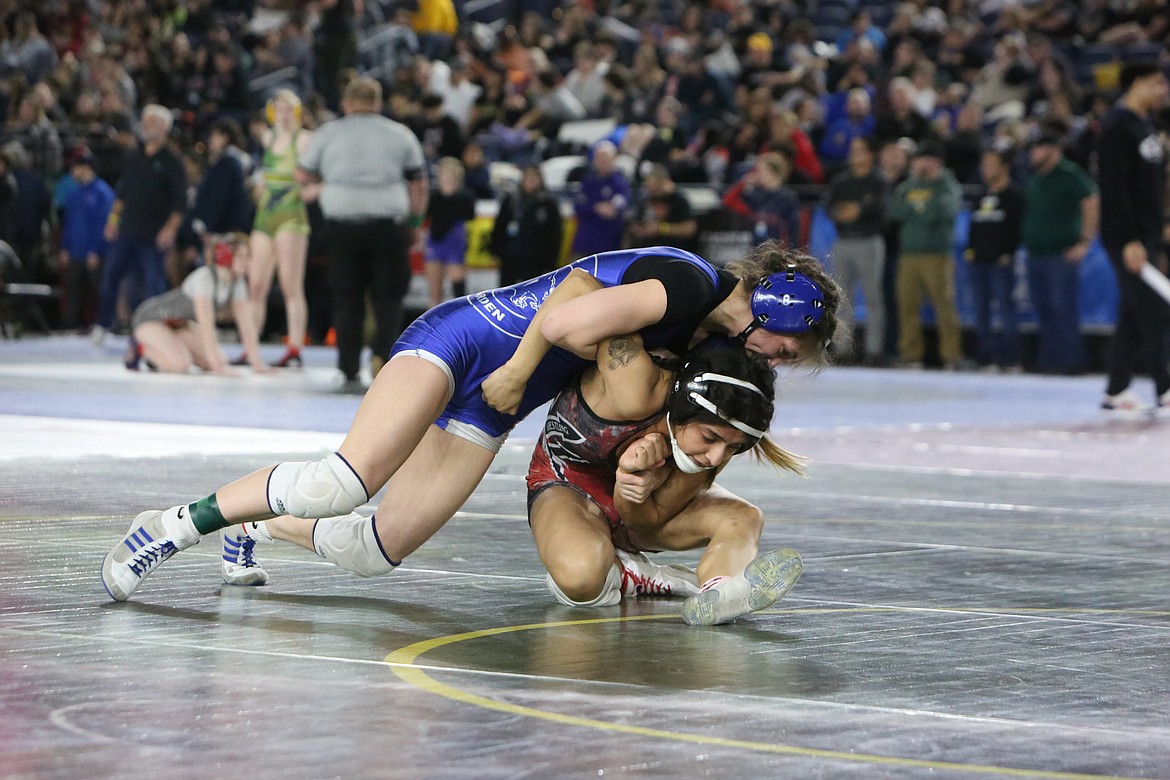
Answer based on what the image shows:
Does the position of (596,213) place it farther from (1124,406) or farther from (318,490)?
(318,490)

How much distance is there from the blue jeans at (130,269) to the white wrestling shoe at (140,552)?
13.2 m

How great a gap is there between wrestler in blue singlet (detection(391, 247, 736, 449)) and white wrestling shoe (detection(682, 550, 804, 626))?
670 millimetres

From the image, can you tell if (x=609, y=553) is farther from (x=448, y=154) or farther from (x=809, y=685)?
(x=448, y=154)

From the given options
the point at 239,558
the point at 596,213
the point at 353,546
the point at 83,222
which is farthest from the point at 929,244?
the point at 239,558

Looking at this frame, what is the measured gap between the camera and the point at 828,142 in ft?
61.2

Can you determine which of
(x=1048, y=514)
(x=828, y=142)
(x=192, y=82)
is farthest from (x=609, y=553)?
(x=192, y=82)

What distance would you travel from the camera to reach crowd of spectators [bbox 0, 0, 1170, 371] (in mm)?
17344

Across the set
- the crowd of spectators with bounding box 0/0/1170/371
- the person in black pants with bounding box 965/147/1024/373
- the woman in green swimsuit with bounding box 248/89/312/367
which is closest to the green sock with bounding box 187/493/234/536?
the woman in green swimsuit with bounding box 248/89/312/367

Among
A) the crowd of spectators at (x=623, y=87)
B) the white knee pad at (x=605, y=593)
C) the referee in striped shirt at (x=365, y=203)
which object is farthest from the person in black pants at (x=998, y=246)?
the white knee pad at (x=605, y=593)

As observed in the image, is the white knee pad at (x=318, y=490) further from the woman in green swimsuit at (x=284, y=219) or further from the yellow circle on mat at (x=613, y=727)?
the woman in green swimsuit at (x=284, y=219)

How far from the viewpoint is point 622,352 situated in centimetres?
489

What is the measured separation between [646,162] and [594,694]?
1488 centimetres

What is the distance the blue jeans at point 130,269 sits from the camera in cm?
1775

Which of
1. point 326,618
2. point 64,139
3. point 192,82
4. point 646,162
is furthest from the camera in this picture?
point 192,82
